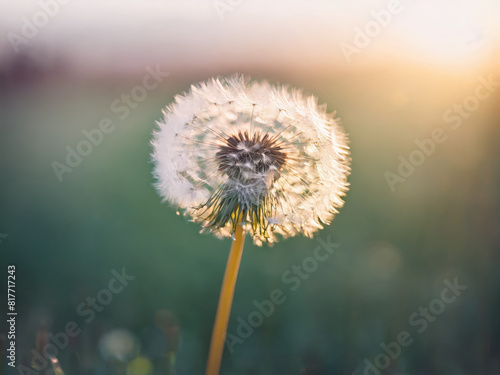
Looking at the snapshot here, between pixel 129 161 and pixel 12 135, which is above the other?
pixel 129 161

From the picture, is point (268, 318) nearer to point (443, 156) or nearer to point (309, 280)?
point (309, 280)

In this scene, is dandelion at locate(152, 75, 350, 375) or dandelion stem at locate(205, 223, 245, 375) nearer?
dandelion stem at locate(205, 223, 245, 375)

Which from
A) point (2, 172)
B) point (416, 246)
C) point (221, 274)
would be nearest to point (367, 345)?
point (416, 246)

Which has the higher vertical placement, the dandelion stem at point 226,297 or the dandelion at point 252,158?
the dandelion at point 252,158

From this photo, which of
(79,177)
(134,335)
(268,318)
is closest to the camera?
(134,335)

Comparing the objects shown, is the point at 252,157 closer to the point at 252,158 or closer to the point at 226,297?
the point at 252,158

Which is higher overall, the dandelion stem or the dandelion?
the dandelion
